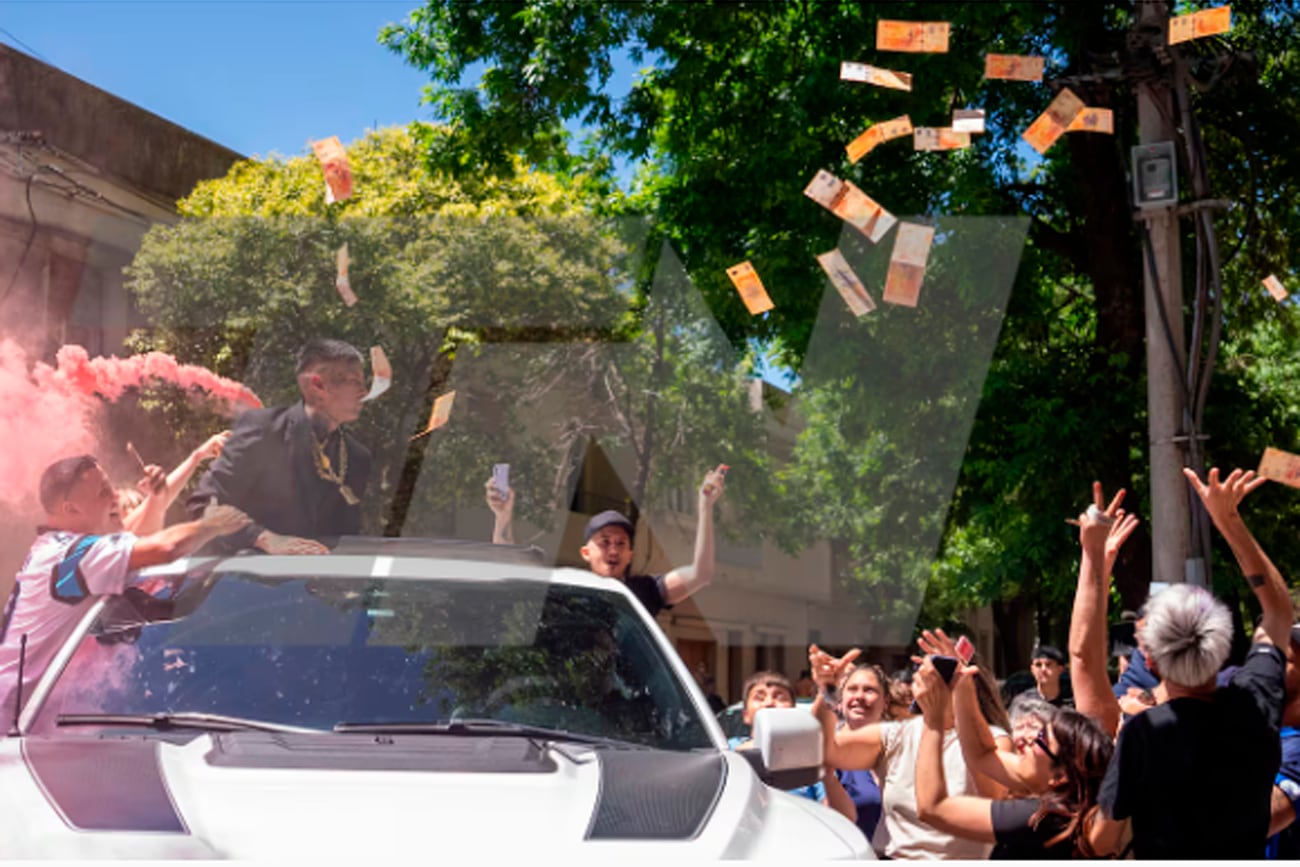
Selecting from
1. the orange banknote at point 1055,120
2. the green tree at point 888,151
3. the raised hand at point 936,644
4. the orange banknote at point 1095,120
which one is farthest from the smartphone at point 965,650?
the green tree at point 888,151

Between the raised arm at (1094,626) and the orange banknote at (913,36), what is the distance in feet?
16.7

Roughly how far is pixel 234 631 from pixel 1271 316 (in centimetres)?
1426

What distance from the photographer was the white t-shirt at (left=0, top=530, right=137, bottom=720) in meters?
4.17

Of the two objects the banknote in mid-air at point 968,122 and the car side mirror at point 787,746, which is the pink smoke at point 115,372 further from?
the banknote in mid-air at point 968,122

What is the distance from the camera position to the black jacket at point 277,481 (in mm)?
5352

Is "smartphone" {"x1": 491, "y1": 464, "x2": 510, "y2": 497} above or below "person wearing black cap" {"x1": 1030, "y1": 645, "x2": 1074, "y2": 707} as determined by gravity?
above

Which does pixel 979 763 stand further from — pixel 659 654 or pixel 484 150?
pixel 484 150

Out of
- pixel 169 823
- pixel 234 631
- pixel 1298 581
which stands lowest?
pixel 169 823

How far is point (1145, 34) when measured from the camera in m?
8.36

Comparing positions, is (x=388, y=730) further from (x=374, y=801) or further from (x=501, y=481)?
(x=501, y=481)

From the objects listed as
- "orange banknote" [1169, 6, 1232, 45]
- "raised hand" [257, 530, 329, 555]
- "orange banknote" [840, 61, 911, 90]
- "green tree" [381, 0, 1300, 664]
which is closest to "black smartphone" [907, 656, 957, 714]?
"raised hand" [257, 530, 329, 555]

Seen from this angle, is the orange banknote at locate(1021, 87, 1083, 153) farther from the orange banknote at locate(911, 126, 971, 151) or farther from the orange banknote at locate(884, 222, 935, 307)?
the orange banknote at locate(884, 222, 935, 307)

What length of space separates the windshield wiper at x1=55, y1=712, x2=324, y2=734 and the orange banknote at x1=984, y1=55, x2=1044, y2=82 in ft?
20.7

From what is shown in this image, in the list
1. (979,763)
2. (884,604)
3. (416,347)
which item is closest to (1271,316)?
(416,347)
